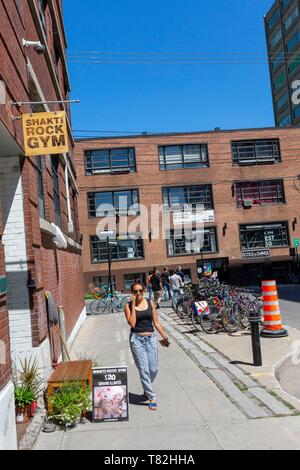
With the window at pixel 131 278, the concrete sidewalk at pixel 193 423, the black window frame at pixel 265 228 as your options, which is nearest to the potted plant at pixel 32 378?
the concrete sidewalk at pixel 193 423

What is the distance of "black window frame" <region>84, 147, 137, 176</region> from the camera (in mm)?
37406

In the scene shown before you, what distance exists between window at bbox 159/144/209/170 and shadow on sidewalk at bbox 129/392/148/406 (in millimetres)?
31883

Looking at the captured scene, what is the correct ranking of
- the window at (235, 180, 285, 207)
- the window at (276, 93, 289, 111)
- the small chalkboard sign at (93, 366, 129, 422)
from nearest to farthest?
the small chalkboard sign at (93, 366, 129, 422)
the window at (235, 180, 285, 207)
the window at (276, 93, 289, 111)

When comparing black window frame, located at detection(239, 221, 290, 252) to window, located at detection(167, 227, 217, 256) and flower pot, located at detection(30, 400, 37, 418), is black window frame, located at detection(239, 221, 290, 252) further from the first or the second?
flower pot, located at detection(30, 400, 37, 418)

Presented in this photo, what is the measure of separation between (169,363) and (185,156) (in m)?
30.6

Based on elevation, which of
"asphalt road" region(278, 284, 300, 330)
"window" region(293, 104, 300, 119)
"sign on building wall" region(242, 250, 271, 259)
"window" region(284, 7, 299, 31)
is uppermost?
"window" region(284, 7, 299, 31)

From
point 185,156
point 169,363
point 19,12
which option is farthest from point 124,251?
point 19,12

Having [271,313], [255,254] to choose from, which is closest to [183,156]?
[255,254]

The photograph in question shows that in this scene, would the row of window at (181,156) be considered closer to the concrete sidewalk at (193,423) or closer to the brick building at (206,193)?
the brick building at (206,193)

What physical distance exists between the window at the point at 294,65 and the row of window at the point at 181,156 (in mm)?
36188

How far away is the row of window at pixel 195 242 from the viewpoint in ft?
121

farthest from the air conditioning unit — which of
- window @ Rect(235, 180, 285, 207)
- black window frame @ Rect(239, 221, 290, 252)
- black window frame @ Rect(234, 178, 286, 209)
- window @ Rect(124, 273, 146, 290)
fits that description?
window @ Rect(124, 273, 146, 290)

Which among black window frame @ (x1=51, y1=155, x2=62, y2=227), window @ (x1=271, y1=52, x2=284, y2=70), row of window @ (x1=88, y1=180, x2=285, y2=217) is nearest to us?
black window frame @ (x1=51, y1=155, x2=62, y2=227)
